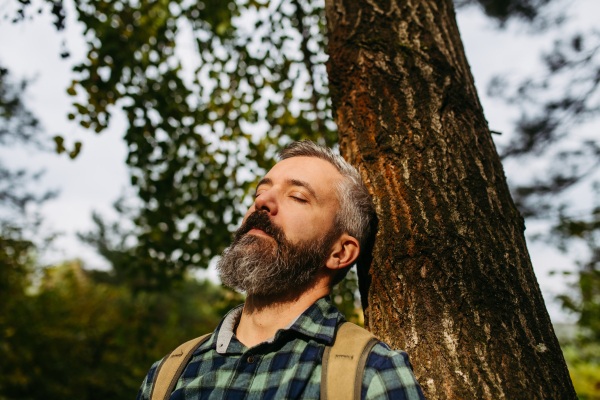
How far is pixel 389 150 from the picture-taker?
1652 mm

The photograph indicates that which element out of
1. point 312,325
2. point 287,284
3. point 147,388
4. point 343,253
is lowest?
point 147,388

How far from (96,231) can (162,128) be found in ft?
107

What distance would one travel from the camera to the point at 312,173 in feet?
6.56

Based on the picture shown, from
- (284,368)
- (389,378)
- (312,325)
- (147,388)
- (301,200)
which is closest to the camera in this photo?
(389,378)

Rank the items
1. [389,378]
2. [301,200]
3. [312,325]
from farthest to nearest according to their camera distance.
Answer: [301,200], [312,325], [389,378]

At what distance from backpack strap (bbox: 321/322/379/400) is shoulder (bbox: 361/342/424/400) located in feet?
0.10

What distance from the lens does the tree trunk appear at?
1230mm

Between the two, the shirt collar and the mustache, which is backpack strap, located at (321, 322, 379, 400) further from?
the mustache

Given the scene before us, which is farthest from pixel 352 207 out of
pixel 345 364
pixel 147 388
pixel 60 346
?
pixel 60 346

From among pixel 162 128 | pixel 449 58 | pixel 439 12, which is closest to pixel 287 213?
pixel 449 58

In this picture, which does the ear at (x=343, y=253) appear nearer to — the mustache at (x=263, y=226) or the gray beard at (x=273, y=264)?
the gray beard at (x=273, y=264)

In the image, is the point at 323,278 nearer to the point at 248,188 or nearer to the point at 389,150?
the point at 389,150

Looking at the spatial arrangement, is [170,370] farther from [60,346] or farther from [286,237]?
[60,346]

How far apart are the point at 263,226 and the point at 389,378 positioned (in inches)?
37.8
